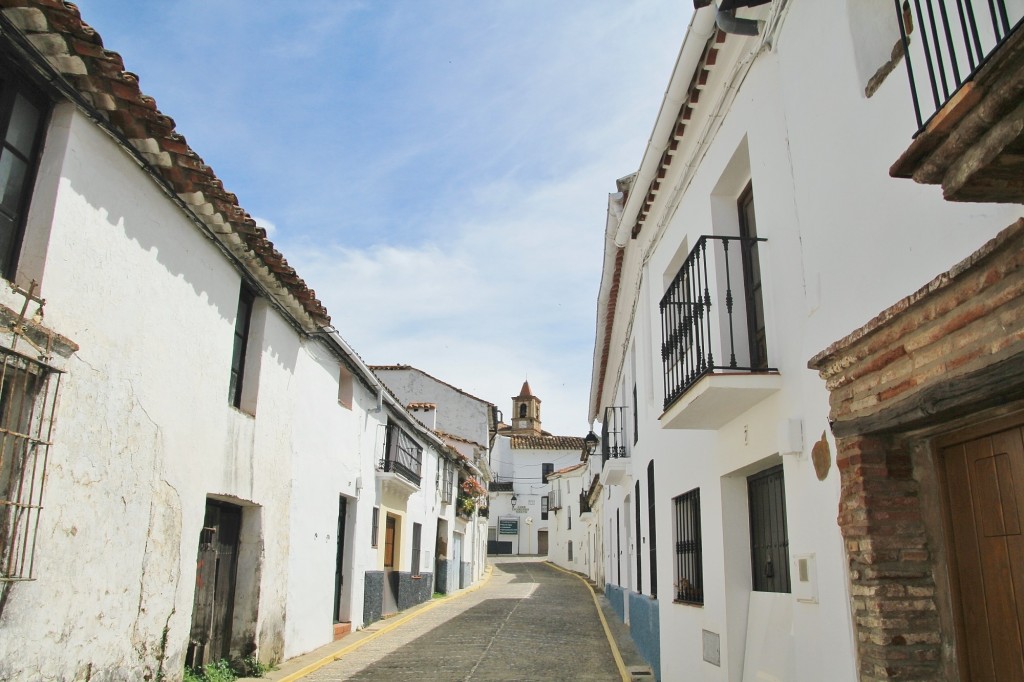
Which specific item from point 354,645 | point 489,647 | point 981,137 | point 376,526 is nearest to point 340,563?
point 354,645

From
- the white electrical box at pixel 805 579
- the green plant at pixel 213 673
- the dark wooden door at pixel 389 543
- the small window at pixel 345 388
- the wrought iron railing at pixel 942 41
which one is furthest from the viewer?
the dark wooden door at pixel 389 543

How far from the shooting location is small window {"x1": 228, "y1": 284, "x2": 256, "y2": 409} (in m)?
8.96

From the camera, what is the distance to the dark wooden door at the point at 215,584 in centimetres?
822

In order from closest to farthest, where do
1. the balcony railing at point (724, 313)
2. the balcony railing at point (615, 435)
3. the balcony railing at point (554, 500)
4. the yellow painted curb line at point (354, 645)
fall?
the balcony railing at point (724, 313) → the yellow painted curb line at point (354, 645) → the balcony railing at point (615, 435) → the balcony railing at point (554, 500)

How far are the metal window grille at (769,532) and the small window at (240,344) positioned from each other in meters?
5.76

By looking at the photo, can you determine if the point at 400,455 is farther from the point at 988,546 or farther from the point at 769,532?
the point at 988,546

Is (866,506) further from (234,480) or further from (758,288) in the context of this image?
(234,480)

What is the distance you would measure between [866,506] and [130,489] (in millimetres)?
5435

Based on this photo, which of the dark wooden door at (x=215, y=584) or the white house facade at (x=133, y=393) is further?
the dark wooden door at (x=215, y=584)

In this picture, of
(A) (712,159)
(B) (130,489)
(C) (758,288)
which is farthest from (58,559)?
(A) (712,159)

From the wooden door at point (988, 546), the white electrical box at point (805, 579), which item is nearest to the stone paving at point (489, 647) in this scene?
the white electrical box at point (805, 579)

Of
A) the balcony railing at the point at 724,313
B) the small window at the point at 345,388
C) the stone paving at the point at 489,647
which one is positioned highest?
the small window at the point at 345,388

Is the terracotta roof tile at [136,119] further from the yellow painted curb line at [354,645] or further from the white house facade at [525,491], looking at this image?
the white house facade at [525,491]

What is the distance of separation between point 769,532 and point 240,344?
6178 mm
